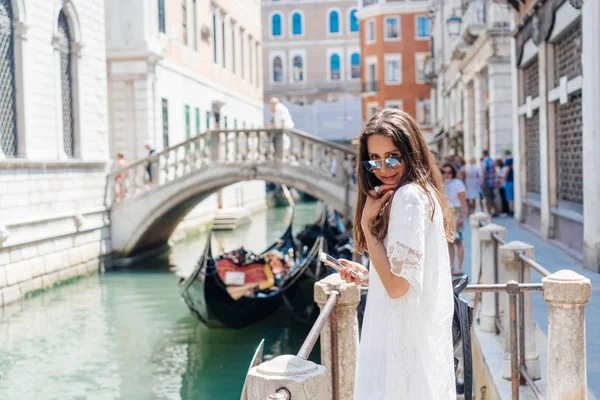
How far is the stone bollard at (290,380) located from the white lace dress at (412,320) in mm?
115

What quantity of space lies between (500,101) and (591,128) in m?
7.82

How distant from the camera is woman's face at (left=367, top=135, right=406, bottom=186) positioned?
237 centimetres

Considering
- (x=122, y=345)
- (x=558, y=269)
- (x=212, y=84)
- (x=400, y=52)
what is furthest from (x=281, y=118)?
(x=400, y=52)

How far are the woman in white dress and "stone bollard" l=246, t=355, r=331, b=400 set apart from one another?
0.12 metres

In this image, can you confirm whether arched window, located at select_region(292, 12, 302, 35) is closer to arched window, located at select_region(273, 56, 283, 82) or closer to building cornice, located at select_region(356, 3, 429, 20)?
arched window, located at select_region(273, 56, 283, 82)

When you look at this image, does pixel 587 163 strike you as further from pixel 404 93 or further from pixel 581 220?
pixel 404 93

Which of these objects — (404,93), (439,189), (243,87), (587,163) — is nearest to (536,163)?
(587,163)

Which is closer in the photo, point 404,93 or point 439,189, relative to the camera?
point 439,189

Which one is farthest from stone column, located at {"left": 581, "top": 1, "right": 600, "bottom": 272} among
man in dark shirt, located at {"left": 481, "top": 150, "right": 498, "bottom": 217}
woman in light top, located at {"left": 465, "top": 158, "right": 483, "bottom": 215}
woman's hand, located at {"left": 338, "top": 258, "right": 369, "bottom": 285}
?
man in dark shirt, located at {"left": 481, "top": 150, "right": 498, "bottom": 217}

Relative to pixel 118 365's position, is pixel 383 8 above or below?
above

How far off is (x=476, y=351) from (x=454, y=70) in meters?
18.0

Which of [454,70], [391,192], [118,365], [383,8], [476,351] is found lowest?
[118,365]

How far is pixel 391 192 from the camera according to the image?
2355 mm

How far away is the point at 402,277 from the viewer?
7.46 feet
